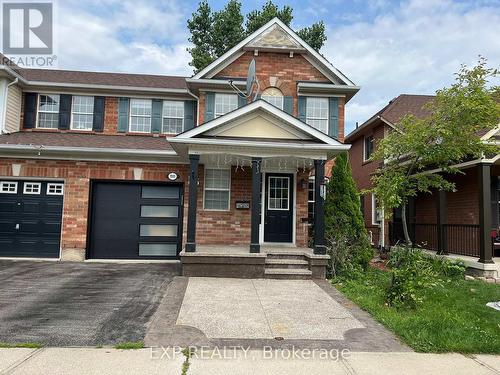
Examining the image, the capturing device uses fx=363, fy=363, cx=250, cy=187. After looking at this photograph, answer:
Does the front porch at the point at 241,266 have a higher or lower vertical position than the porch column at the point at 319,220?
lower

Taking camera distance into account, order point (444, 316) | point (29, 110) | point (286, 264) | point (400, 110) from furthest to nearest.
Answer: point (400, 110)
point (29, 110)
point (286, 264)
point (444, 316)

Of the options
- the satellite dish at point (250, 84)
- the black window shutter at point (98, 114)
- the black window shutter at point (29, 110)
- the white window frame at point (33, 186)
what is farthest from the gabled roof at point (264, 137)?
the black window shutter at point (29, 110)

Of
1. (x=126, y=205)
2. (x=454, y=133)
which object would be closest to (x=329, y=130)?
(x=454, y=133)

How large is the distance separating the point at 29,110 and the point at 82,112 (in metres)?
1.73

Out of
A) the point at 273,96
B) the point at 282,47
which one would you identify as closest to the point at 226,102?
the point at 273,96

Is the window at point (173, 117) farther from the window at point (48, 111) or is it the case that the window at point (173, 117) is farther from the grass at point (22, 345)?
the grass at point (22, 345)

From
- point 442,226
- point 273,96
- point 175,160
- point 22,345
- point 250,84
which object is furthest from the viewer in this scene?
point 273,96

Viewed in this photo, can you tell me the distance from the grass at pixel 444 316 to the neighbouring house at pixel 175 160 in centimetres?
199

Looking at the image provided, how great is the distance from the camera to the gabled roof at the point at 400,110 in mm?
13925

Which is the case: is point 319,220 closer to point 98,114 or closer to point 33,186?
point 98,114

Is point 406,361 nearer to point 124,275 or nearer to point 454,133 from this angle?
point 454,133

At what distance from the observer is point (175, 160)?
11.1m

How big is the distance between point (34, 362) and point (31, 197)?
8.42 metres

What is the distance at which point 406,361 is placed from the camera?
4.26 m
